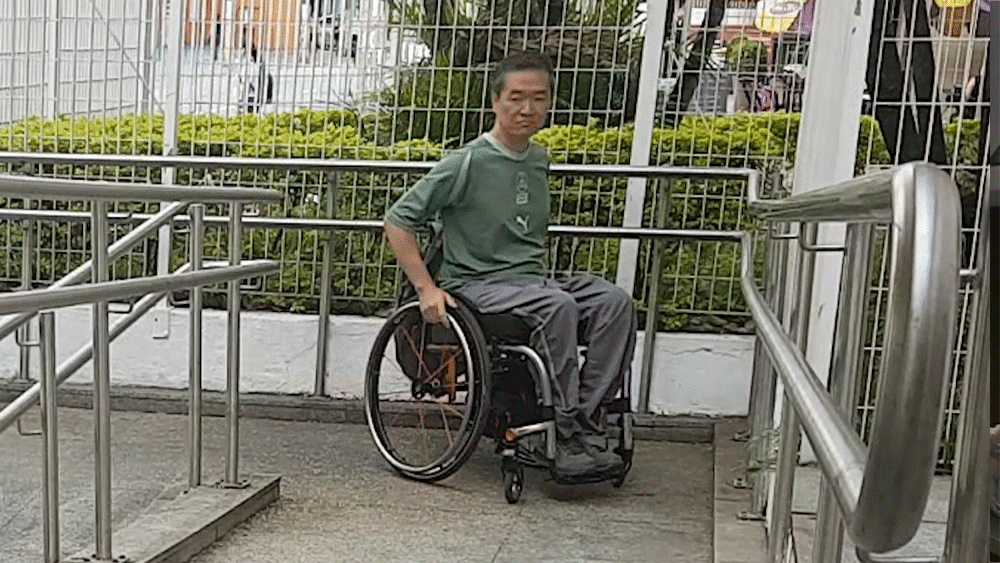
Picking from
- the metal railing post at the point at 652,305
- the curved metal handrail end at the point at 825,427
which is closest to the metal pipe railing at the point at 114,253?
the curved metal handrail end at the point at 825,427

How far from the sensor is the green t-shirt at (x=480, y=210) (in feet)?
13.2

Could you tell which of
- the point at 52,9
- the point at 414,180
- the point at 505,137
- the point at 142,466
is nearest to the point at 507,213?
the point at 505,137

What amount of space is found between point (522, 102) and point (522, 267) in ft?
1.80

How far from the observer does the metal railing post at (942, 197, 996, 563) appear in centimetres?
102

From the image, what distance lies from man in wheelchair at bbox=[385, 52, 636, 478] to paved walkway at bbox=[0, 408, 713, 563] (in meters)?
0.22

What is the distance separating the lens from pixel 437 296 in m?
3.88

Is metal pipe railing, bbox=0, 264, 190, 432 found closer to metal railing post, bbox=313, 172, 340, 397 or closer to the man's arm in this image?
the man's arm

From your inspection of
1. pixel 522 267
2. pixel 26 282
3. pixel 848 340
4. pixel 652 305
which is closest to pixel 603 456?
pixel 522 267

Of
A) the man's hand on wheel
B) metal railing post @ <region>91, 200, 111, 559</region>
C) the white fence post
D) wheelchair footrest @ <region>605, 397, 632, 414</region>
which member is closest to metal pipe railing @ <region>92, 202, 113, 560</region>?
metal railing post @ <region>91, 200, 111, 559</region>

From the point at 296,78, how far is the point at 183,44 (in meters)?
0.51

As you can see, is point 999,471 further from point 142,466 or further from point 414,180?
point 414,180

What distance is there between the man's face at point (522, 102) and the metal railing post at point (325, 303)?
3.75ft

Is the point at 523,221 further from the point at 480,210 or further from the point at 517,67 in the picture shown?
the point at 517,67

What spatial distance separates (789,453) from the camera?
265 cm
